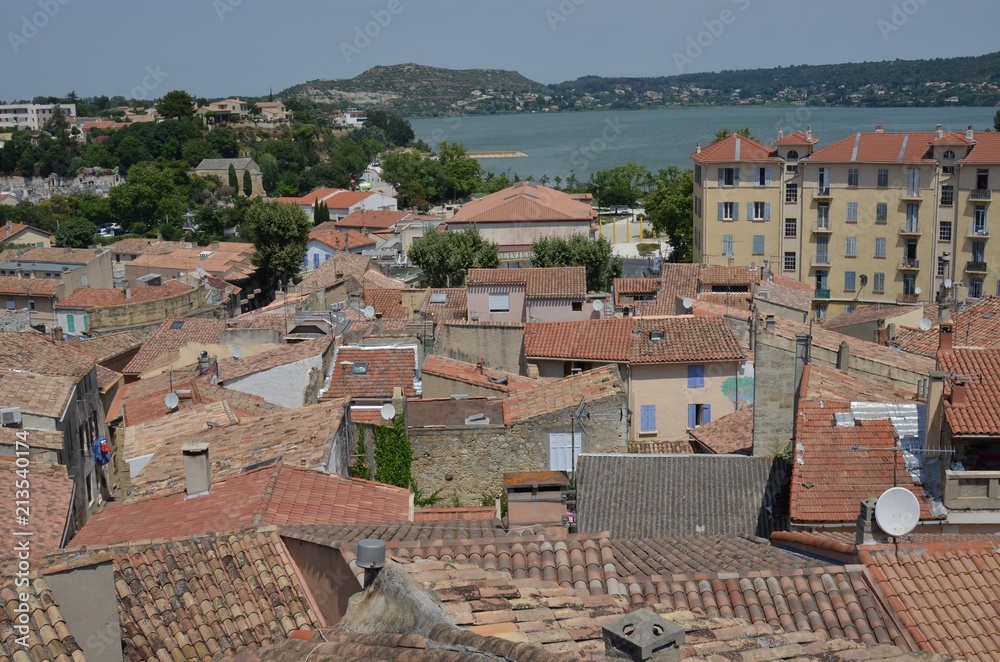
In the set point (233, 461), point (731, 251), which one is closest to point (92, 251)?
point (731, 251)

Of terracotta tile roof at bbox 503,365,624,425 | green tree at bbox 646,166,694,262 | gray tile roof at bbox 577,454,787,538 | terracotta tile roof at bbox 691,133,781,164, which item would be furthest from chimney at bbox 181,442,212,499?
green tree at bbox 646,166,694,262

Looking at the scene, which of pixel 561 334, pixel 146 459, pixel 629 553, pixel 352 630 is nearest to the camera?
pixel 352 630

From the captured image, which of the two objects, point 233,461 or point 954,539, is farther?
point 233,461

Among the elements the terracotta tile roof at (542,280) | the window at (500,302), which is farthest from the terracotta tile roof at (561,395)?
the window at (500,302)

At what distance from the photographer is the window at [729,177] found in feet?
146

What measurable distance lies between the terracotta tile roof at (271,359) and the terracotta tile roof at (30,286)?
85.8 ft

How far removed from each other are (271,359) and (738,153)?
2940 cm

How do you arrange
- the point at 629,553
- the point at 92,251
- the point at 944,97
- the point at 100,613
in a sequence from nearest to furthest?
the point at 100,613 < the point at 629,553 < the point at 92,251 < the point at 944,97

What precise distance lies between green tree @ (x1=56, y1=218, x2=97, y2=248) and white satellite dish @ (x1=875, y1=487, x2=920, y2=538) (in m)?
75.2

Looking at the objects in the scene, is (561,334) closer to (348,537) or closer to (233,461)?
(233,461)

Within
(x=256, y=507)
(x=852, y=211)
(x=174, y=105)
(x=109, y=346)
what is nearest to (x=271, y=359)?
(x=256, y=507)

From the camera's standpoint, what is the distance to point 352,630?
561 centimetres

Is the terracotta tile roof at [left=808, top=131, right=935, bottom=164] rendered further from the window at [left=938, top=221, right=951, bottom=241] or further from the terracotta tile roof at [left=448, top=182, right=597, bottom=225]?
the terracotta tile roof at [left=448, top=182, right=597, bottom=225]

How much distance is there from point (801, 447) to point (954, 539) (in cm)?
383
